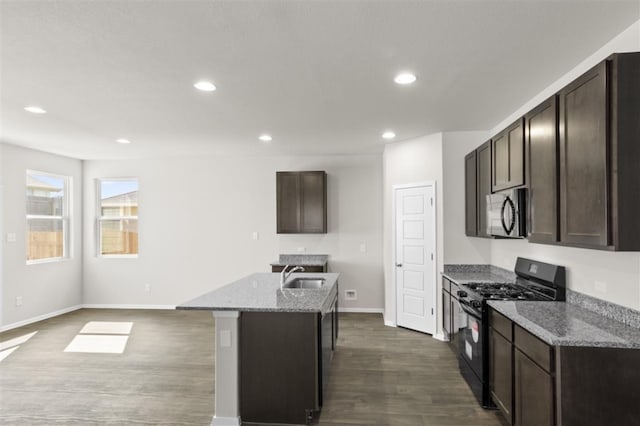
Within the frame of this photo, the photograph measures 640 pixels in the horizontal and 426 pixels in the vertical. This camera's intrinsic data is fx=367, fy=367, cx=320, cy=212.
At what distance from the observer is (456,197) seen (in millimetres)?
4609

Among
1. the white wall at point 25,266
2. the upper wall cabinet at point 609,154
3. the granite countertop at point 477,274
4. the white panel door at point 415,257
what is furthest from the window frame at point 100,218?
the upper wall cabinet at point 609,154

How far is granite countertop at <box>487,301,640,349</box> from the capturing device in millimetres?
1871

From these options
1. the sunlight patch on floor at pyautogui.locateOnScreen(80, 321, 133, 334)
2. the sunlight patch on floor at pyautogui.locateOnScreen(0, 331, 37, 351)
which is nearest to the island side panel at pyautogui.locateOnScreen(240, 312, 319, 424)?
the sunlight patch on floor at pyautogui.locateOnScreen(80, 321, 133, 334)

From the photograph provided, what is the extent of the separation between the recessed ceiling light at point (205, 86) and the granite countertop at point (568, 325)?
2.78 metres

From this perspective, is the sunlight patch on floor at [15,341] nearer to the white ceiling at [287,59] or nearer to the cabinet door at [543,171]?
the white ceiling at [287,59]

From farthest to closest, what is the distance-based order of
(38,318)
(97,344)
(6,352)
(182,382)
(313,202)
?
(313,202) → (38,318) → (97,344) → (6,352) → (182,382)

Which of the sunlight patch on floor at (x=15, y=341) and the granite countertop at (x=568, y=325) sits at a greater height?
the granite countertop at (x=568, y=325)

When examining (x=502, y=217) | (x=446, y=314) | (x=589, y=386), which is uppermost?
(x=502, y=217)

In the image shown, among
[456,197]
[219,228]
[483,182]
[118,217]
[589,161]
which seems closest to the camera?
[589,161]

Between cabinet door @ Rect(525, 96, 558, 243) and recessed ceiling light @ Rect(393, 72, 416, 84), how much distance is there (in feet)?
3.02

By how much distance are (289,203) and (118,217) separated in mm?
3199

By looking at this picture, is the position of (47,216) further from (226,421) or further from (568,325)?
(568,325)

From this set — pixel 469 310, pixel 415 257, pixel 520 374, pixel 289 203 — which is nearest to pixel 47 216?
pixel 289 203

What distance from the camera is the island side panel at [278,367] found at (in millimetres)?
2631
